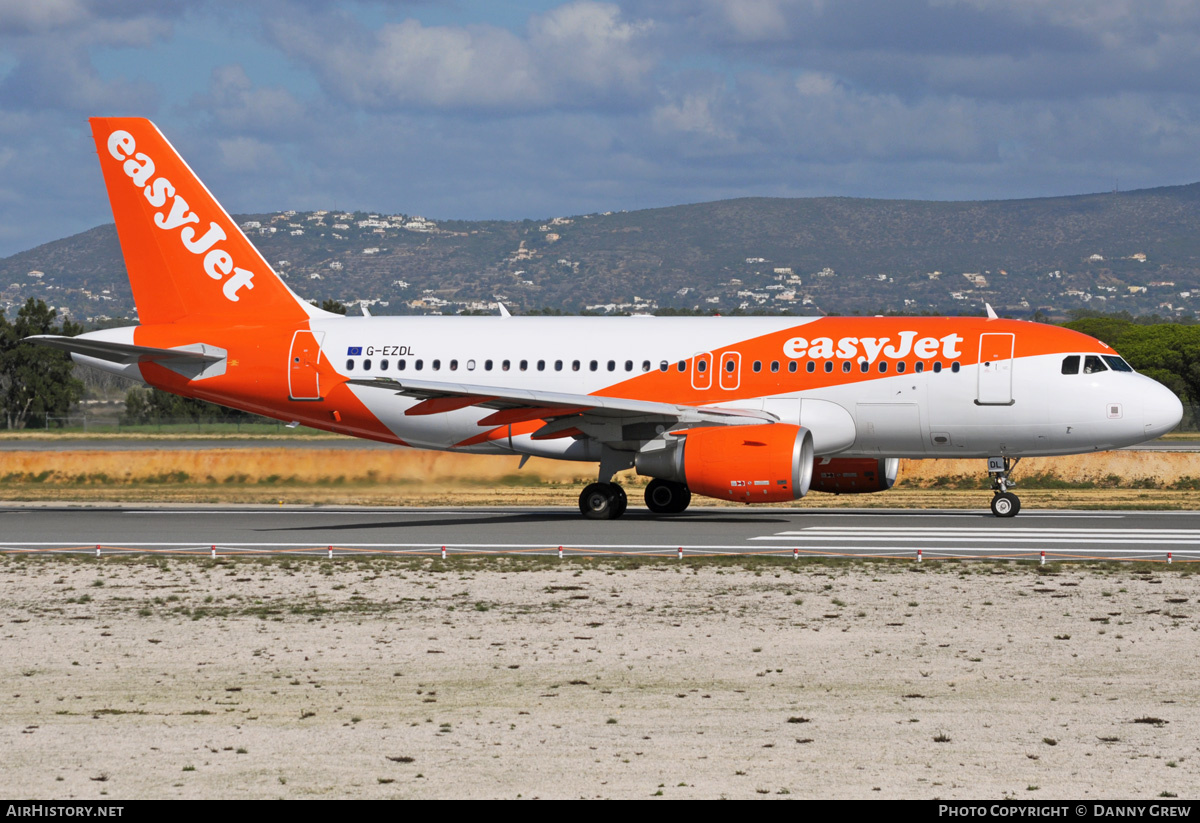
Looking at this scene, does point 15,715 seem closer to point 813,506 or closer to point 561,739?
point 561,739

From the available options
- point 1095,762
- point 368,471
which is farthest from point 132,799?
point 368,471

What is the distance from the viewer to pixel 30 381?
262ft

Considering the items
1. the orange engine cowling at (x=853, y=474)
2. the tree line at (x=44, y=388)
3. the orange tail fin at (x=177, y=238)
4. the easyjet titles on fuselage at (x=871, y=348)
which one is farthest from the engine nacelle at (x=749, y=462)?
the tree line at (x=44, y=388)

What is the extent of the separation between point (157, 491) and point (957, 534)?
22498mm

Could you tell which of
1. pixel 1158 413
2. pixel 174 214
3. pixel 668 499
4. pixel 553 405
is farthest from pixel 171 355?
pixel 1158 413

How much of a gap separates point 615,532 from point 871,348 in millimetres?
6682

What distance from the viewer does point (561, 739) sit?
10.1 m

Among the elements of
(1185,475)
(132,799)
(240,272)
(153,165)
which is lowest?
(132,799)

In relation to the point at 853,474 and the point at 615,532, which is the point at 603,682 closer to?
the point at 615,532

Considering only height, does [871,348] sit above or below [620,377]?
above

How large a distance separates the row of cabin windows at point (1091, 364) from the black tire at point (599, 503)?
9.25 meters

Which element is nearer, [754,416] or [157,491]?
[754,416]

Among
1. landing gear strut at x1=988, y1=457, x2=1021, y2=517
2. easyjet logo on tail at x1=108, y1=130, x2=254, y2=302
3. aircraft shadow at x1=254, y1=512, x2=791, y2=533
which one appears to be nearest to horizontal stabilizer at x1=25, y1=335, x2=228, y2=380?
easyjet logo on tail at x1=108, y1=130, x2=254, y2=302

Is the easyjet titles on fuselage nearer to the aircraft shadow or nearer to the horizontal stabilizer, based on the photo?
the aircraft shadow
